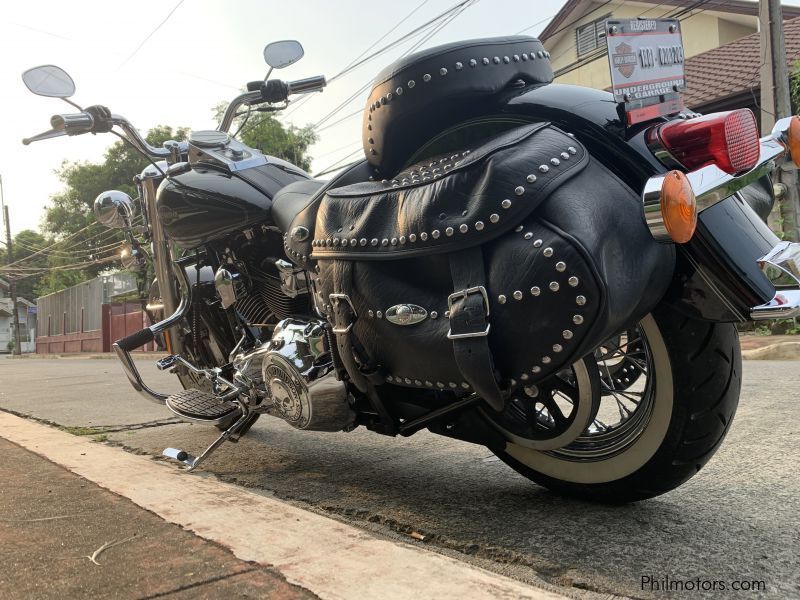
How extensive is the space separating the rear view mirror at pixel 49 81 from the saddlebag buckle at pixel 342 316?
1.76 meters

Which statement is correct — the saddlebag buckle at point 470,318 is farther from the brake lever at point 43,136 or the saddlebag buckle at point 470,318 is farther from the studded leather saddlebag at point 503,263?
the brake lever at point 43,136

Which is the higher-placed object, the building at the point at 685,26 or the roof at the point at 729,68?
the building at the point at 685,26

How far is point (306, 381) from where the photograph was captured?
2113mm

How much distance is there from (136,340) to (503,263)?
217 cm

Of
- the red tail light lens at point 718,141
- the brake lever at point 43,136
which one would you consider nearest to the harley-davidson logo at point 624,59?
the red tail light lens at point 718,141

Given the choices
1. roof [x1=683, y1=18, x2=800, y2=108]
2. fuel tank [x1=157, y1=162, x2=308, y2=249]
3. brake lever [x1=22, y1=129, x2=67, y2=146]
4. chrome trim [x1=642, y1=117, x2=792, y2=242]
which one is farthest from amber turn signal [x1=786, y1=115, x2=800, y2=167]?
roof [x1=683, y1=18, x2=800, y2=108]

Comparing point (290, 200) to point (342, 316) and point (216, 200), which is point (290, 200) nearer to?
point (216, 200)

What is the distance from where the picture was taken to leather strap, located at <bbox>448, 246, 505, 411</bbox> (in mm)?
1408

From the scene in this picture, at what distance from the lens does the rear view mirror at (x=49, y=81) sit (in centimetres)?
271

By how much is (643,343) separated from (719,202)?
461 mm

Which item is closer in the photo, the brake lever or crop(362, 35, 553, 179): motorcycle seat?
crop(362, 35, 553, 179): motorcycle seat

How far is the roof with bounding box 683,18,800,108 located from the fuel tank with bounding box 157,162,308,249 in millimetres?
9567

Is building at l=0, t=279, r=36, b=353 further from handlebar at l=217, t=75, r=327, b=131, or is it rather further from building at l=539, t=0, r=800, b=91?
handlebar at l=217, t=75, r=327, b=131

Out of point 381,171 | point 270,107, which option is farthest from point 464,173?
point 270,107
